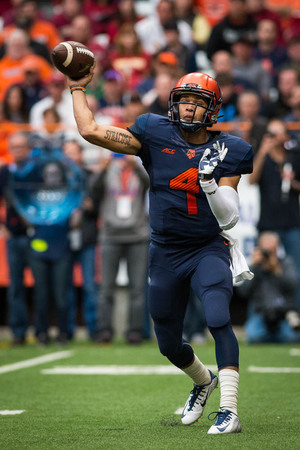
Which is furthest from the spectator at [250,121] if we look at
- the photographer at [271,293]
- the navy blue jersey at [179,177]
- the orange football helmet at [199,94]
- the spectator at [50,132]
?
the navy blue jersey at [179,177]

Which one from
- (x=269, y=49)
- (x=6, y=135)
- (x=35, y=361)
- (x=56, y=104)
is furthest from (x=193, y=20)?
(x=35, y=361)

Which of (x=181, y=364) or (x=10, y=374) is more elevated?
(x=181, y=364)

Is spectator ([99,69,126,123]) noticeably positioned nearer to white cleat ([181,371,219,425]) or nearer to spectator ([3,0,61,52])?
spectator ([3,0,61,52])

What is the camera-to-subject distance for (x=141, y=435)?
4.45m

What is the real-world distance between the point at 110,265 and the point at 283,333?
2.23 metres

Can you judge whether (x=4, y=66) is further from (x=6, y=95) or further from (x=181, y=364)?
(x=181, y=364)

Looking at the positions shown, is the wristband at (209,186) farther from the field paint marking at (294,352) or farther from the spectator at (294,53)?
the spectator at (294,53)

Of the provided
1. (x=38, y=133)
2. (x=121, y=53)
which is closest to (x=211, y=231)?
(x=38, y=133)

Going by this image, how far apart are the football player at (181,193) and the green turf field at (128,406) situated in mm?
419

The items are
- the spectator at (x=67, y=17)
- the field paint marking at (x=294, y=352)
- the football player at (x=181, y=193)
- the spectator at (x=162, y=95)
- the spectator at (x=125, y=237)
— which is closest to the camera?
the football player at (x=181, y=193)

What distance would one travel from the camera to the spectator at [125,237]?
9820 mm

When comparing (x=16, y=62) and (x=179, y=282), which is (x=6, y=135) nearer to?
(x=16, y=62)

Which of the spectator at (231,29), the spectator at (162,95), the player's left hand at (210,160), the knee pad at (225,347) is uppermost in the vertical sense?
the spectator at (231,29)

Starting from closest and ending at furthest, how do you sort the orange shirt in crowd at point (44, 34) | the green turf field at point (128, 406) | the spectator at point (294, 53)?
the green turf field at point (128, 406), the spectator at point (294, 53), the orange shirt in crowd at point (44, 34)
